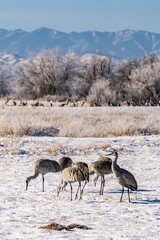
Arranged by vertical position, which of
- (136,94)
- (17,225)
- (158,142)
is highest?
(136,94)

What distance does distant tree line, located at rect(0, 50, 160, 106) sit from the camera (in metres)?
45.5

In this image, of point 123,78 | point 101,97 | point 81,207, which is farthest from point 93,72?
point 81,207

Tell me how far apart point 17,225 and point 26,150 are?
7813mm

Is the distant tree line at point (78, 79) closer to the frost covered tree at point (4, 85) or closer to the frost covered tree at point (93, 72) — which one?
the frost covered tree at point (93, 72)

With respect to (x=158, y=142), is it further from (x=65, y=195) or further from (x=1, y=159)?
(x=65, y=195)

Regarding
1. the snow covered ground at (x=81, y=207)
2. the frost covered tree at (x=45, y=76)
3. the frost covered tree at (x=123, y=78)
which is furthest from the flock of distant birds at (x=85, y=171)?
the frost covered tree at (x=45, y=76)

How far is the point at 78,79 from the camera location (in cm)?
5200

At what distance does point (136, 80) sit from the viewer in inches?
1831

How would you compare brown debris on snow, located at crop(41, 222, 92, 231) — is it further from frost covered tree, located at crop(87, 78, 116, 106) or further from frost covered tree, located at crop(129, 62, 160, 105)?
frost covered tree, located at crop(129, 62, 160, 105)

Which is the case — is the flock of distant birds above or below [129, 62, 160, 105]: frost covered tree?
below

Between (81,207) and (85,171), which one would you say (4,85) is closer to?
(85,171)

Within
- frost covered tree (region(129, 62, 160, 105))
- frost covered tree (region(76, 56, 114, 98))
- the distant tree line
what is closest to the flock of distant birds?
the distant tree line

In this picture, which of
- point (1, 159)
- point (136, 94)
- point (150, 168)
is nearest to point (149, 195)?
point (150, 168)

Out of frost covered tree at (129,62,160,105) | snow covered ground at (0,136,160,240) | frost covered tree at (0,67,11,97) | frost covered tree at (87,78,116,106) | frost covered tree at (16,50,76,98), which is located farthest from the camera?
frost covered tree at (0,67,11,97)
